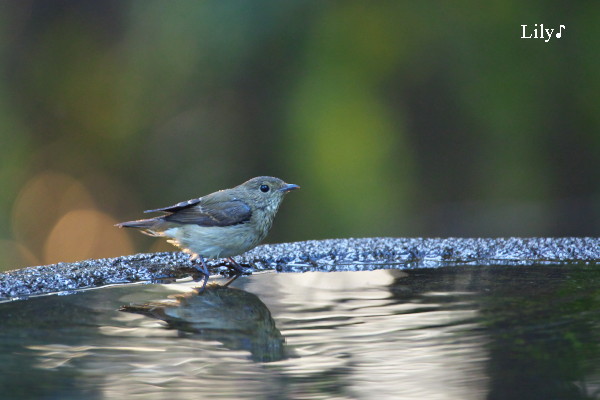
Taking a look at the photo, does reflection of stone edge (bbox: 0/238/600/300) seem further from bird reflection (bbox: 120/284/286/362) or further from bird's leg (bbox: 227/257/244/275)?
bird reflection (bbox: 120/284/286/362)

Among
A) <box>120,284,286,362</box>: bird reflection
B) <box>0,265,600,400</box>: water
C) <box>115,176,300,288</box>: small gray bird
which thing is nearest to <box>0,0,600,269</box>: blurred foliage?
<box>115,176,300,288</box>: small gray bird

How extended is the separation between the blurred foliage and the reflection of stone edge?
151 inches

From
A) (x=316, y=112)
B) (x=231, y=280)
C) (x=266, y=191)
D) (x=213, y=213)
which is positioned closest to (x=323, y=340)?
(x=231, y=280)

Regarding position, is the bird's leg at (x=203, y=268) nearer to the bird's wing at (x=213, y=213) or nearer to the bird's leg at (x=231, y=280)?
the bird's leg at (x=231, y=280)

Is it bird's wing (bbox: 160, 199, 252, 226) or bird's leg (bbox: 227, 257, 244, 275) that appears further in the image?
bird's wing (bbox: 160, 199, 252, 226)

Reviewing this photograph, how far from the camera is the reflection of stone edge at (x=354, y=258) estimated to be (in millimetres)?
3482

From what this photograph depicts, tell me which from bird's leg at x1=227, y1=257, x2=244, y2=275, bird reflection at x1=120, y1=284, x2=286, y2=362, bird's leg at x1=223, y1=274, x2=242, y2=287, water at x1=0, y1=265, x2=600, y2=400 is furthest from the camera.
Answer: bird's leg at x1=227, y1=257, x2=244, y2=275

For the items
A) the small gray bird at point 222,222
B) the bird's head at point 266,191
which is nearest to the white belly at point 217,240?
the small gray bird at point 222,222

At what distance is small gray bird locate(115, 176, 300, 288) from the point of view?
3953 millimetres

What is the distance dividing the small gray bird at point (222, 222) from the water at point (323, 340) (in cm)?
67

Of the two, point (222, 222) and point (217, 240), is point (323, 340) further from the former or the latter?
point (222, 222)

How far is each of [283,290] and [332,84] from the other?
4767 millimetres

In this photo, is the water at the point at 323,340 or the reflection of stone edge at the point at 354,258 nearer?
the water at the point at 323,340

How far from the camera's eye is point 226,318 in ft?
8.73
